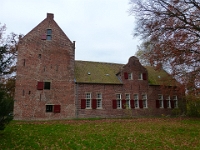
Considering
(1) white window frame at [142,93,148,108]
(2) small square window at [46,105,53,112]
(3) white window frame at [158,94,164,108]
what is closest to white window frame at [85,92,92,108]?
(2) small square window at [46,105,53,112]

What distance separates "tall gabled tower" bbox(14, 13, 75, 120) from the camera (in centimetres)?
1931

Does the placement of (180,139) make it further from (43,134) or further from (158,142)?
(43,134)

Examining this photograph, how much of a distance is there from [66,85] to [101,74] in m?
4.87

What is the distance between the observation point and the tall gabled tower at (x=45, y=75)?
760 inches

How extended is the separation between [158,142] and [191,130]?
4353 millimetres

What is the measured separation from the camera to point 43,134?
11.1m

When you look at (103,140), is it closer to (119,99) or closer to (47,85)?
(47,85)

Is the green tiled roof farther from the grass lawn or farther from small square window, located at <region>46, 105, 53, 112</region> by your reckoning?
the grass lawn

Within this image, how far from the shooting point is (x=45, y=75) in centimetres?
2030

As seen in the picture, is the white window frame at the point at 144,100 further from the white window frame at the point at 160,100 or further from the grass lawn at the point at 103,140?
the grass lawn at the point at 103,140

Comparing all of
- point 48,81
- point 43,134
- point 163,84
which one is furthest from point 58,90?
point 163,84

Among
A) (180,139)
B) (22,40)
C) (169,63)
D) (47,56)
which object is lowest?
(180,139)

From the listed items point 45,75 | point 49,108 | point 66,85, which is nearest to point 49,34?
point 45,75

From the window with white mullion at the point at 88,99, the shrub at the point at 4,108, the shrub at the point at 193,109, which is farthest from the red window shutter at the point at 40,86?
the shrub at the point at 193,109
